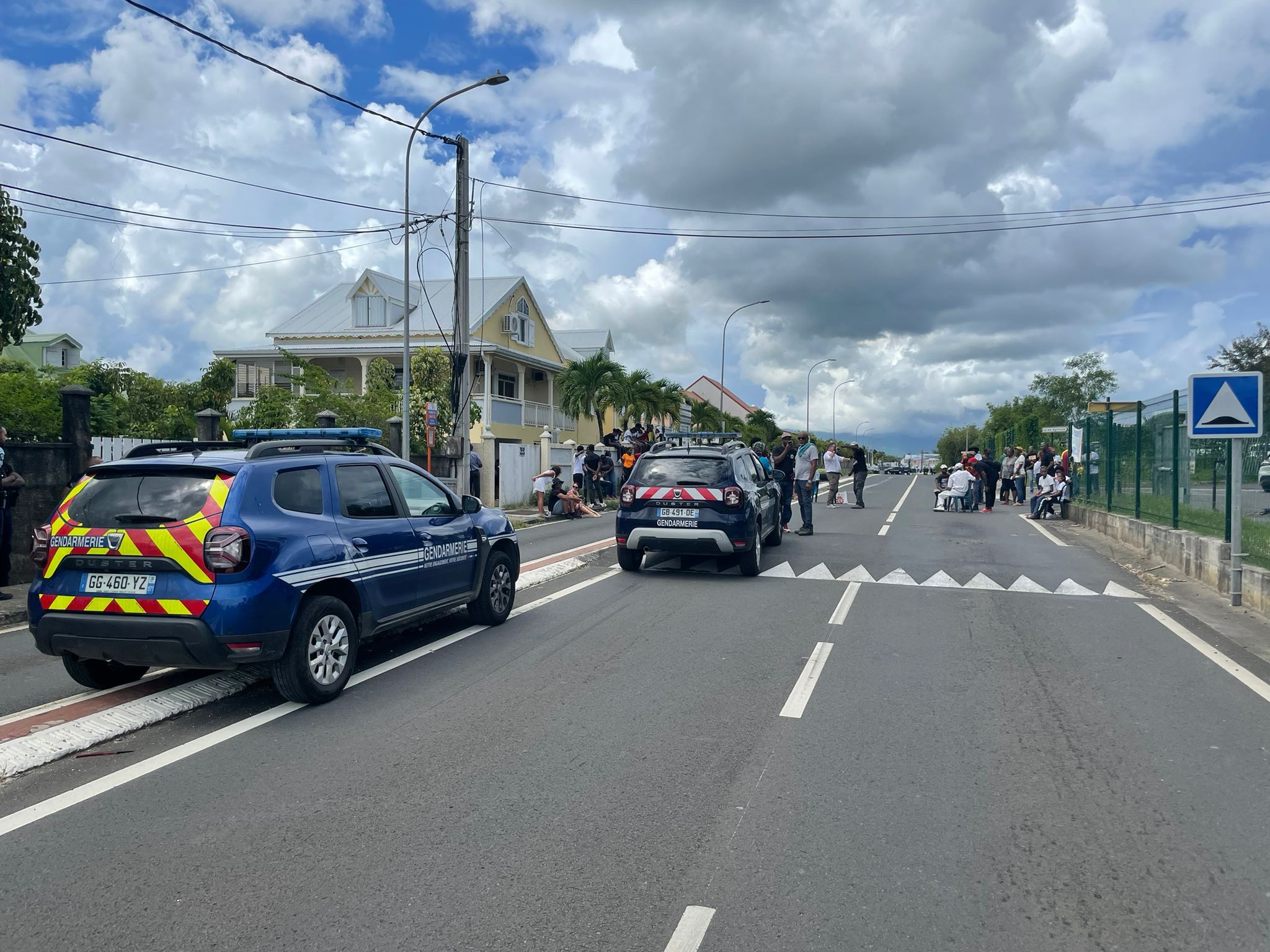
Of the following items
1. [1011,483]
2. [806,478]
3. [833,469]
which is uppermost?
[833,469]

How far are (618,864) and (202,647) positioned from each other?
3.00m

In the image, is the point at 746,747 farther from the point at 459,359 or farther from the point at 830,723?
the point at 459,359

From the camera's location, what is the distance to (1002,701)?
20.5ft

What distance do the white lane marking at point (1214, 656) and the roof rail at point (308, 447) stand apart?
670cm

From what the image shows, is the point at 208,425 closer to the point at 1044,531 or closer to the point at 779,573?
the point at 779,573

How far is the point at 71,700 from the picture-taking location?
618cm

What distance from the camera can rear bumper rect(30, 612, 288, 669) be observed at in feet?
17.9

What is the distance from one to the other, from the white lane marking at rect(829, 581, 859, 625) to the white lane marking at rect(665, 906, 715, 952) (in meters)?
5.75

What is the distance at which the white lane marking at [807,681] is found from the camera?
6.02 metres

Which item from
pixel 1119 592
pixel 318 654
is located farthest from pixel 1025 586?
pixel 318 654

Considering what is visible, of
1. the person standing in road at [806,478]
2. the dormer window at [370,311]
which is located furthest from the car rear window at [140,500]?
the dormer window at [370,311]

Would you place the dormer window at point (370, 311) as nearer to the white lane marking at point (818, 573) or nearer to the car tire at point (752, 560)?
the white lane marking at point (818, 573)

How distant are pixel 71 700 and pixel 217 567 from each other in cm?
172

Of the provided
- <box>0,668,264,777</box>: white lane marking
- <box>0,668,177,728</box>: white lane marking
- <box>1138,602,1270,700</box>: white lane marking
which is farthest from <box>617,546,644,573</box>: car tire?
<box>0,668,177,728</box>: white lane marking
